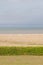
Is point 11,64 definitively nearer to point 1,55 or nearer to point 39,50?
point 1,55

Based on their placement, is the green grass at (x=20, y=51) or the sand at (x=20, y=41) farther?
the sand at (x=20, y=41)

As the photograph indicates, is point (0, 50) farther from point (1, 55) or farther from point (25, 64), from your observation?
point (25, 64)

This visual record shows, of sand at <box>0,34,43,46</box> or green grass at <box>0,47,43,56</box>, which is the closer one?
green grass at <box>0,47,43,56</box>

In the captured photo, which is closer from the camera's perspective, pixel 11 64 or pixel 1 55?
pixel 11 64

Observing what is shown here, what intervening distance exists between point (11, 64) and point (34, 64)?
3.47 ft

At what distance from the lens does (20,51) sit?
1259 centimetres

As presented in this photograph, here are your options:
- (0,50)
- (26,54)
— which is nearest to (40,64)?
(26,54)

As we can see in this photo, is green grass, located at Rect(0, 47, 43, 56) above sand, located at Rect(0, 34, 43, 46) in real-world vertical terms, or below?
below

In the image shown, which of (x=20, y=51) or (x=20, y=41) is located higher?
(x=20, y=41)

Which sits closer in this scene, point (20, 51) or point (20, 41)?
point (20, 51)

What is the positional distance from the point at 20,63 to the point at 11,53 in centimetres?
287

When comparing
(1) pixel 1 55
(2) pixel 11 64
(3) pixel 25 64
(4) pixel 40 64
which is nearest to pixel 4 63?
(2) pixel 11 64

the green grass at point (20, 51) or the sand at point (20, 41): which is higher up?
the sand at point (20, 41)

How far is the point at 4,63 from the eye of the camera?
31.5 feet
